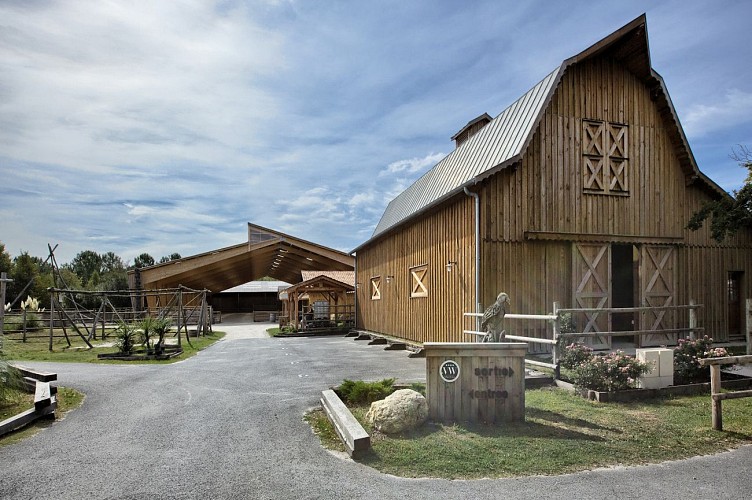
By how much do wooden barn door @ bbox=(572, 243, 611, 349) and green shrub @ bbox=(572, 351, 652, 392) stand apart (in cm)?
470

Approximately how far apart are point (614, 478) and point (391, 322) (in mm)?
14872

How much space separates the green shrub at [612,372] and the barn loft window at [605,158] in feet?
21.6

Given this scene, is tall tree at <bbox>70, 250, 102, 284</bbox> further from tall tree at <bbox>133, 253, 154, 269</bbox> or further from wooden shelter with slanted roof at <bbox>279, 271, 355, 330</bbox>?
wooden shelter with slanted roof at <bbox>279, 271, 355, 330</bbox>

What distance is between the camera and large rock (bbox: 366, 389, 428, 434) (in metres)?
6.48

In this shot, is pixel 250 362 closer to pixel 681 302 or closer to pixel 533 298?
pixel 533 298

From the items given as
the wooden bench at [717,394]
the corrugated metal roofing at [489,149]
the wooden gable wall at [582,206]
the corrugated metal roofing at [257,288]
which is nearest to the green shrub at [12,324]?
the corrugated metal roofing at [489,149]

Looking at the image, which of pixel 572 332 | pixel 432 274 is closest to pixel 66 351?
pixel 432 274

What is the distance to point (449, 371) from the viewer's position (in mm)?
6996

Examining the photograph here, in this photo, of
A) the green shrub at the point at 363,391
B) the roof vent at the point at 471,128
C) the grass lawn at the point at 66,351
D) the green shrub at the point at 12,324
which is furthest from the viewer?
the green shrub at the point at 12,324

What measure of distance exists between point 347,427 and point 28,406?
226 inches

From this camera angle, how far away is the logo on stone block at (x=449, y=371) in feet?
22.9

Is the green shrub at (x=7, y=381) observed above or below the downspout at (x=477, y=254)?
below

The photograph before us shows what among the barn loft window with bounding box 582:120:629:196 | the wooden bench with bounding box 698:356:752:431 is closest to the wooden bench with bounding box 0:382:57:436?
the wooden bench with bounding box 698:356:752:431

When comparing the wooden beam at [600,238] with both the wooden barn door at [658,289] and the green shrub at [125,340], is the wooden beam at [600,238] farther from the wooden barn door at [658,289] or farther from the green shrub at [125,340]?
the green shrub at [125,340]
